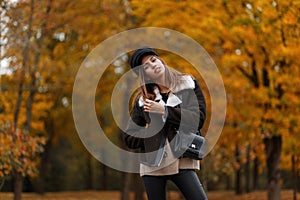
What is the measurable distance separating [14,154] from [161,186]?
279 inches

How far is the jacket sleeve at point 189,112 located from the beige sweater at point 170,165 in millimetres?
179

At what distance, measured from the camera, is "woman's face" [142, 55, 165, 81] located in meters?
3.48

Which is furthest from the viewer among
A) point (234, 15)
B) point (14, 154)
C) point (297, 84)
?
point (234, 15)

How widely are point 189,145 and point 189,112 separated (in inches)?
8.3

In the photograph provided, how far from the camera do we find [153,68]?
3.49 m

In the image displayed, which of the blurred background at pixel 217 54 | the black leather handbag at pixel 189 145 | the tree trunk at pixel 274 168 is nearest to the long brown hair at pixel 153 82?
the black leather handbag at pixel 189 145

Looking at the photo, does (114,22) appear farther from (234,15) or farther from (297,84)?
(297,84)

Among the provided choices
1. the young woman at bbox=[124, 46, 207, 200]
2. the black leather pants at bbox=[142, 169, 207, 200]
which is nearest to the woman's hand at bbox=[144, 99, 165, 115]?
the young woman at bbox=[124, 46, 207, 200]

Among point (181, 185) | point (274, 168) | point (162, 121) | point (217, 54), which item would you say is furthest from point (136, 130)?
point (274, 168)

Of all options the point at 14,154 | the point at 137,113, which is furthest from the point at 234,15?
the point at 137,113

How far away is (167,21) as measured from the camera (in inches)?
522

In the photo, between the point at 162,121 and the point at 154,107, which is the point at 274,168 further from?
the point at 154,107

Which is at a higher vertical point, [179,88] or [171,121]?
[179,88]

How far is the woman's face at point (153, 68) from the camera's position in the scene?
11.4 ft
